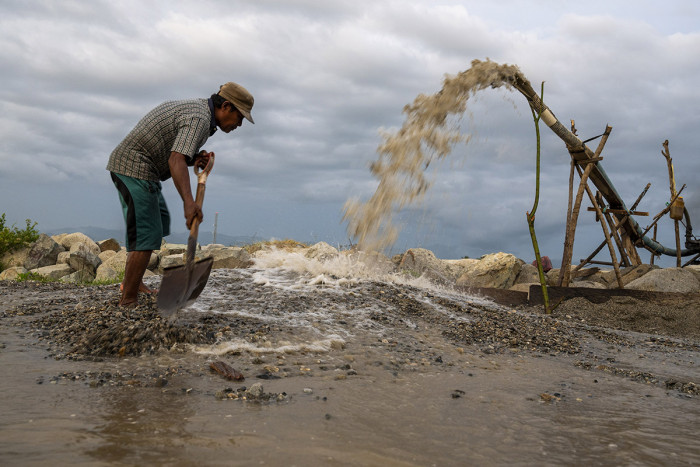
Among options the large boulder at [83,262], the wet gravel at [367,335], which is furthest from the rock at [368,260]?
the large boulder at [83,262]

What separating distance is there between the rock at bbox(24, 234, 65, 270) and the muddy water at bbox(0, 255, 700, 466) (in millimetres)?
7792

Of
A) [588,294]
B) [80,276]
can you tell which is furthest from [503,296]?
[80,276]

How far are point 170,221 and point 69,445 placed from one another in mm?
2758

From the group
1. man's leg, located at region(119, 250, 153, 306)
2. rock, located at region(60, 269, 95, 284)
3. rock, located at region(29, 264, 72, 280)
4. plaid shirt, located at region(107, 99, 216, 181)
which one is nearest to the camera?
plaid shirt, located at region(107, 99, 216, 181)

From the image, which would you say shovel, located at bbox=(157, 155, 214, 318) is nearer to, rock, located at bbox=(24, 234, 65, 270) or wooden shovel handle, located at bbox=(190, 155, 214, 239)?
wooden shovel handle, located at bbox=(190, 155, 214, 239)

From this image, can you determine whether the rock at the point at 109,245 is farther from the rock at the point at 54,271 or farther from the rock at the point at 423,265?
the rock at the point at 423,265

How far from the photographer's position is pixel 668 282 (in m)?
9.28

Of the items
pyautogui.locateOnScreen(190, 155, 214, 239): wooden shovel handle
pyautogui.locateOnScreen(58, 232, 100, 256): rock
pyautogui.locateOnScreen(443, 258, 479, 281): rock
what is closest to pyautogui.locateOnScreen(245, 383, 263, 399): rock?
pyautogui.locateOnScreen(190, 155, 214, 239): wooden shovel handle

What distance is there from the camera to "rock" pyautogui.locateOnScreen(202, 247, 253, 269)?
9.34 m

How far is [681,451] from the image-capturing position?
6.54ft

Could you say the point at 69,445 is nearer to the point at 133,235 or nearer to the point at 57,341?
the point at 57,341

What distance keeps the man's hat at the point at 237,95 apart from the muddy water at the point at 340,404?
1.64 m

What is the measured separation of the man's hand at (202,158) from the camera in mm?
3709

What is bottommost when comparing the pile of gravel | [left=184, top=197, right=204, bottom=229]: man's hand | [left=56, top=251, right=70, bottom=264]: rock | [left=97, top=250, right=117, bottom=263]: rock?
the pile of gravel
